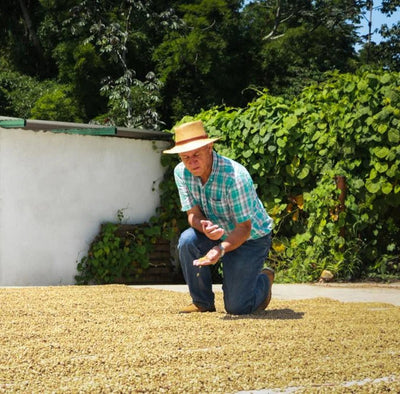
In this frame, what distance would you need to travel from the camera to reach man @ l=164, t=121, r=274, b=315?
520 cm

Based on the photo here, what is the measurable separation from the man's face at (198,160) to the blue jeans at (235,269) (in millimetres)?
480

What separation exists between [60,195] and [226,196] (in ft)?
14.6

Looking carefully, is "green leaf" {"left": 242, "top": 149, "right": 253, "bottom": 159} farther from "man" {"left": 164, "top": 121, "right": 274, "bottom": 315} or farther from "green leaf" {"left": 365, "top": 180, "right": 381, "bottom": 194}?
"man" {"left": 164, "top": 121, "right": 274, "bottom": 315}

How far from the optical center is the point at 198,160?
5.21m

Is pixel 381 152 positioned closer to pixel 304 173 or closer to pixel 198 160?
pixel 304 173

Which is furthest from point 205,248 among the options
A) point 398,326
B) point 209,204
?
point 398,326

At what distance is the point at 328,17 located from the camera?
3181cm

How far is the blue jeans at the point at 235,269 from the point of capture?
5.43 m

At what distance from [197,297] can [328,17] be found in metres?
27.8

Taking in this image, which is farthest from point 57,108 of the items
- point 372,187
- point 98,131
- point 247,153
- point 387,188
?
point 387,188

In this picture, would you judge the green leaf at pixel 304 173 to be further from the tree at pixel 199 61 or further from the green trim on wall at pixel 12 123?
the tree at pixel 199 61

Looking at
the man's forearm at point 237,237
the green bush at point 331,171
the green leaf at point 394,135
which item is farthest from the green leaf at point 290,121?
the man's forearm at point 237,237

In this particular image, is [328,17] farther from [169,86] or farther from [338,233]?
[338,233]

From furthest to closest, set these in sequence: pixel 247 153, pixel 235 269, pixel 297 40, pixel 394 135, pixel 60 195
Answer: pixel 297 40, pixel 60 195, pixel 247 153, pixel 394 135, pixel 235 269
